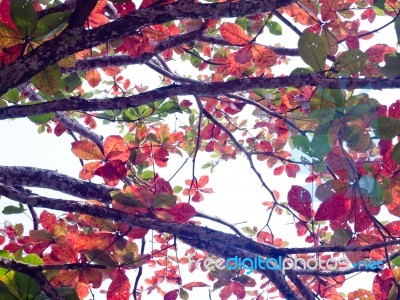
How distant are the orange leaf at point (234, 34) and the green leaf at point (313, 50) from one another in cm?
44

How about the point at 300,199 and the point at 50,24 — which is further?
the point at 300,199

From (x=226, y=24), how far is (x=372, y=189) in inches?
24.7

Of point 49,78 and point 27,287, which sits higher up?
point 49,78

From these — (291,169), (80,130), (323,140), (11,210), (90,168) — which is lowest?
(323,140)

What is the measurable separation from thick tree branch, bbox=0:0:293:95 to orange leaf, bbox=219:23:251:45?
0.44 meters

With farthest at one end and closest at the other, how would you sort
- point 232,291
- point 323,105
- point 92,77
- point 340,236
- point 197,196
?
point 197,196 < point 92,77 < point 232,291 < point 340,236 < point 323,105

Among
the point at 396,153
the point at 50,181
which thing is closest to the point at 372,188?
the point at 396,153

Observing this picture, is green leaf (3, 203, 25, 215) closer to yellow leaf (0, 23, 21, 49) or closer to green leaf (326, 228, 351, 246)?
yellow leaf (0, 23, 21, 49)

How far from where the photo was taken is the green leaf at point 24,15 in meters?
0.77

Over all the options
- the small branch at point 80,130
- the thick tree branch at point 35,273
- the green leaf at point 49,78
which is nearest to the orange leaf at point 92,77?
the small branch at point 80,130

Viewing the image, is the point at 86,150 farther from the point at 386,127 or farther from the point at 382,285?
the point at 382,285

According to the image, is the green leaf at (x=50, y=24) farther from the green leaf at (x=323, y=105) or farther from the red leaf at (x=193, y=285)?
the red leaf at (x=193, y=285)

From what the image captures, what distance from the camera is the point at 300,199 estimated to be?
1.18m

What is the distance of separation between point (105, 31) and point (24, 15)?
5.9 inches
